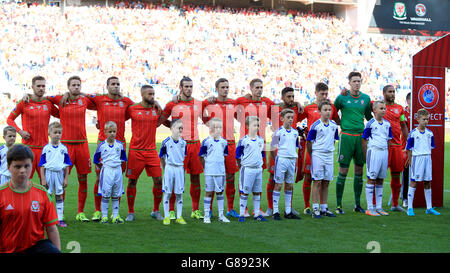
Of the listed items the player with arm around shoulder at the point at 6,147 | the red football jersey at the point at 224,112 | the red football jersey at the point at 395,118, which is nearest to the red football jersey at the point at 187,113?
the red football jersey at the point at 224,112

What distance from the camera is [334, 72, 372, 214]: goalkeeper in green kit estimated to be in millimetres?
7977

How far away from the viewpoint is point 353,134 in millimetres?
7992

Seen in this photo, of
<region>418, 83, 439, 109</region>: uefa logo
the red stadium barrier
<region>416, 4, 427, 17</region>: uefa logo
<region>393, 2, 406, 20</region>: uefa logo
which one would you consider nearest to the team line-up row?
the red stadium barrier

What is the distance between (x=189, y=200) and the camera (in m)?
9.31

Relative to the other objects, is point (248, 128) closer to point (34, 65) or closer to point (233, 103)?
point (233, 103)

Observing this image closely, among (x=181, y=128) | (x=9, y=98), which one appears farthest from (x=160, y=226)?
(x=9, y=98)

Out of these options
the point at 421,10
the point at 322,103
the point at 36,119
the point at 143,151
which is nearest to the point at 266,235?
the point at 143,151

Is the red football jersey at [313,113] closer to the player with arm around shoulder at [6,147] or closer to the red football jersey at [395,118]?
the red football jersey at [395,118]

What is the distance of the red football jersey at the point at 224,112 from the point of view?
7.79 metres

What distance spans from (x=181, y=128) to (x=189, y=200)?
2.49 m

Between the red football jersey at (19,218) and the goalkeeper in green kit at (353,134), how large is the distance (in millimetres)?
5290

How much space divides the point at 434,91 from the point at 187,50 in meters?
24.8

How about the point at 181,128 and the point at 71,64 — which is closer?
the point at 181,128

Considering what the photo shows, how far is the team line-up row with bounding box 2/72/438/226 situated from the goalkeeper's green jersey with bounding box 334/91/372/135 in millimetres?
15
